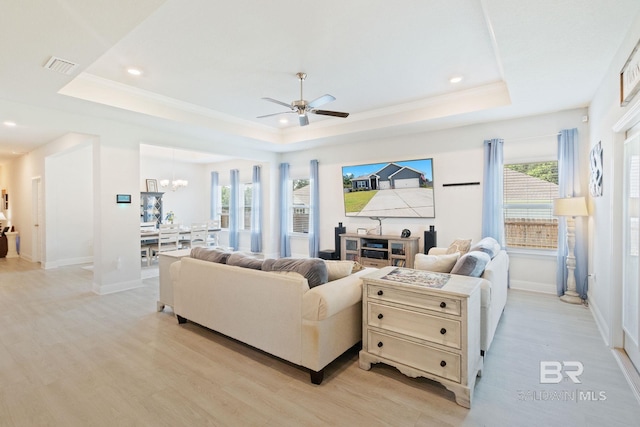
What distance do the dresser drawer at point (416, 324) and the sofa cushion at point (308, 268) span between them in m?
0.46

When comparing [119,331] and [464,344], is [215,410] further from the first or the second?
[119,331]

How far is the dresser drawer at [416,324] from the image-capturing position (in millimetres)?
2123

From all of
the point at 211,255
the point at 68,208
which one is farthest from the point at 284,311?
the point at 68,208

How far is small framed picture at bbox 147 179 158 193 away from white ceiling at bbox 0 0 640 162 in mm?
3585

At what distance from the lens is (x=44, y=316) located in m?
3.76

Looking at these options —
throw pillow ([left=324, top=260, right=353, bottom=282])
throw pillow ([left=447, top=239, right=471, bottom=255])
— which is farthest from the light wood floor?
throw pillow ([left=447, top=239, right=471, bottom=255])

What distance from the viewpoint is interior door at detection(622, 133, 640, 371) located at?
2.49m

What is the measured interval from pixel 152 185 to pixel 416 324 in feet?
29.4

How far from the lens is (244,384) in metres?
2.35

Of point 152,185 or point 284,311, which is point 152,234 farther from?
point 284,311

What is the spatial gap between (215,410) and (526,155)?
5.38 meters

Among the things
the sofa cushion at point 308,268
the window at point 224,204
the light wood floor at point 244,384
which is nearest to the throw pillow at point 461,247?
the light wood floor at point 244,384

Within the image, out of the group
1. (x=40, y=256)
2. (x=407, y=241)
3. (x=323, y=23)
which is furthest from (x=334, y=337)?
(x=40, y=256)

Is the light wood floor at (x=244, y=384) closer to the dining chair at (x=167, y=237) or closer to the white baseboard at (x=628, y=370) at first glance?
the white baseboard at (x=628, y=370)
